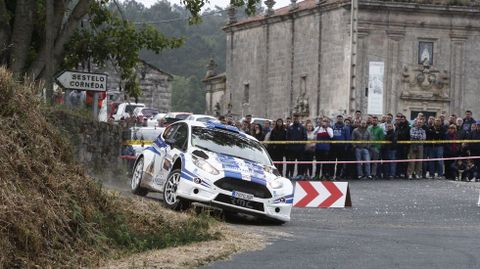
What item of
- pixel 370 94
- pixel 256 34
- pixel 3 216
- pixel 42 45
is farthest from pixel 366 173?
pixel 256 34

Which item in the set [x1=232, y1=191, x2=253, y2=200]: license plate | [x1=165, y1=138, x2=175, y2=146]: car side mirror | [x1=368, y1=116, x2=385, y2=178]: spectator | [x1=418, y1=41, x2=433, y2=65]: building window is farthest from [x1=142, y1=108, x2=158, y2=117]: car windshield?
[x1=232, y1=191, x2=253, y2=200]: license plate

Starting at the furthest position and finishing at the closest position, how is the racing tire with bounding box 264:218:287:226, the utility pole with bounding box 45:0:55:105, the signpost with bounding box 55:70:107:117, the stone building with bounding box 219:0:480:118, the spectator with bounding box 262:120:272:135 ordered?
the stone building with bounding box 219:0:480:118 < the spectator with bounding box 262:120:272:135 < the signpost with bounding box 55:70:107:117 < the utility pole with bounding box 45:0:55:105 < the racing tire with bounding box 264:218:287:226

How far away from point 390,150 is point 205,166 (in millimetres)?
15093

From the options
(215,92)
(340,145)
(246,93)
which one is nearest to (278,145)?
(340,145)

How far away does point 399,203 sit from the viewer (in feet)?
94.7

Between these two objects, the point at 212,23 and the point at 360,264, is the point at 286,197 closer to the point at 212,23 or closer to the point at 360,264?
the point at 360,264

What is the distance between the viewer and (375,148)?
120 ft

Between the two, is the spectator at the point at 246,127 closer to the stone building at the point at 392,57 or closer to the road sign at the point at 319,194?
the road sign at the point at 319,194

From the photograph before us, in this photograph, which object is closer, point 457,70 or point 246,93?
Result: point 457,70

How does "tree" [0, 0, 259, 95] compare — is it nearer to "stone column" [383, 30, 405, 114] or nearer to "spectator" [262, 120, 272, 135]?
"spectator" [262, 120, 272, 135]

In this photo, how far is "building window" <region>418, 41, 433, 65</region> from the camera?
6738 centimetres

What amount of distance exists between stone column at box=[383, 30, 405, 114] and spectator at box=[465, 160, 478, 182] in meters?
29.7

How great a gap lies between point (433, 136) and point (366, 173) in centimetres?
221

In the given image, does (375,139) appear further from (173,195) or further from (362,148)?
(173,195)
